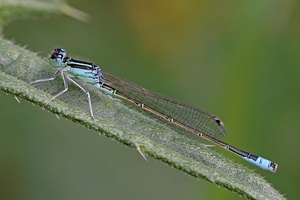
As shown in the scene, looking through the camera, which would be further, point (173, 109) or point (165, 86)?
point (165, 86)

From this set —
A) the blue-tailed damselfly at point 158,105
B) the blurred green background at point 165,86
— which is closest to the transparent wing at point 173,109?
the blue-tailed damselfly at point 158,105

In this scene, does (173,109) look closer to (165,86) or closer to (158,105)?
(158,105)

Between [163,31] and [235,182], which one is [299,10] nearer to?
[163,31]

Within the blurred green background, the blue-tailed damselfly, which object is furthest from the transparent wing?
the blurred green background

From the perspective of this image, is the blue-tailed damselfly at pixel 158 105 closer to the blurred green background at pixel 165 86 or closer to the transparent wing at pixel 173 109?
the transparent wing at pixel 173 109

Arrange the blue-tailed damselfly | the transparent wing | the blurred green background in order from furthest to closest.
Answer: the blurred green background
the transparent wing
the blue-tailed damselfly

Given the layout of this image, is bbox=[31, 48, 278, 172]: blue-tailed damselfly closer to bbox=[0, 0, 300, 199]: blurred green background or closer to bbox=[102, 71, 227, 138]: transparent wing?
bbox=[102, 71, 227, 138]: transparent wing

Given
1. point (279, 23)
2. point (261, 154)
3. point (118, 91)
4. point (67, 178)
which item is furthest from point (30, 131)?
point (279, 23)

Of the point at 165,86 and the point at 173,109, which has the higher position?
the point at 165,86

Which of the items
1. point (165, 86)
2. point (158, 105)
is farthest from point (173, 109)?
point (165, 86)
